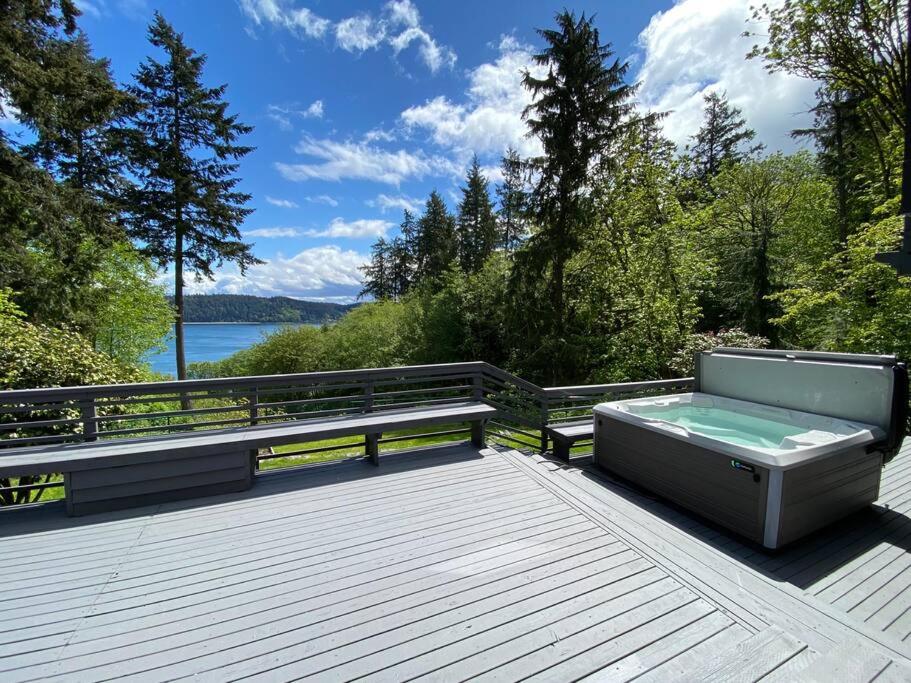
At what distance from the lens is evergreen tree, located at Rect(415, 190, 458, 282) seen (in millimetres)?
22689

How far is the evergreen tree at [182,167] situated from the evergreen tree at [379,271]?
1739 centimetres

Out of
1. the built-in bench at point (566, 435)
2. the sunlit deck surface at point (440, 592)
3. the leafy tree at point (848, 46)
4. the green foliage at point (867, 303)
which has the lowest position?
the sunlit deck surface at point (440, 592)

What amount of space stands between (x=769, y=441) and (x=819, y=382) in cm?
71

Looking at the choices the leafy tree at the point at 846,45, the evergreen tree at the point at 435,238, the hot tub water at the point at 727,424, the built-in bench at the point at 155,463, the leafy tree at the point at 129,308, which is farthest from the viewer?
the evergreen tree at the point at 435,238

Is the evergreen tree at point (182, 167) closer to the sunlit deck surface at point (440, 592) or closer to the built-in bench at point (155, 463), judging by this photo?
the built-in bench at point (155, 463)

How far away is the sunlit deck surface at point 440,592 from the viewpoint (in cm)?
167

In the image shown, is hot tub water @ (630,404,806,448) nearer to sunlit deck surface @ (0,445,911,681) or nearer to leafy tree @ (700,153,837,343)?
sunlit deck surface @ (0,445,911,681)

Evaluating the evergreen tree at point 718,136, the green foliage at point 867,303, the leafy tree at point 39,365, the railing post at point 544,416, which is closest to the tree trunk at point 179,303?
the leafy tree at point 39,365

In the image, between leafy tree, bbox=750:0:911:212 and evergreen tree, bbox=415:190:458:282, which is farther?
evergreen tree, bbox=415:190:458:282

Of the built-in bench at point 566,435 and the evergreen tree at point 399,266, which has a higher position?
the evergreen tree at point 399,266

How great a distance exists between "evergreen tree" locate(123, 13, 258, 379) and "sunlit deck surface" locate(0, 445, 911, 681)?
10.8m

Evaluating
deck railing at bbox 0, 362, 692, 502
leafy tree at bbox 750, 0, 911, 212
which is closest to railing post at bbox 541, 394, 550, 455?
deck railing at bbox 0, 362, 692, 502

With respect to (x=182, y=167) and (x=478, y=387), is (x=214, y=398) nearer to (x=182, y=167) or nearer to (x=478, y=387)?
(x=478, y=387)

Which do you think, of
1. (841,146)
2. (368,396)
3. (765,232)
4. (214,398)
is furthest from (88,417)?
(841,146)
